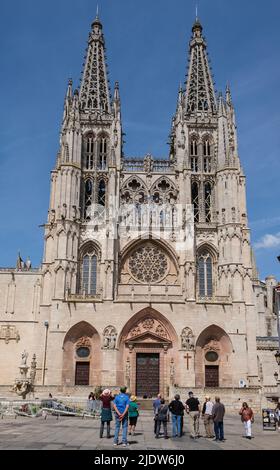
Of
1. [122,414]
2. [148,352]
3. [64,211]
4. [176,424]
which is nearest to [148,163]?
[64,211]

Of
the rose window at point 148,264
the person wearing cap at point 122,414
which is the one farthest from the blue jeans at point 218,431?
the rose window at point 148,264

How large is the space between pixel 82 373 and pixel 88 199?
13.6m

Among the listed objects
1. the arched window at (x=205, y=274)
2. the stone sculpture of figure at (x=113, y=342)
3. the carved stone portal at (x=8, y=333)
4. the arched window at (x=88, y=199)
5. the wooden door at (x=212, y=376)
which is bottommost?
the wooden door at (x=212, y=376)

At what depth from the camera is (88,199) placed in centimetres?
3912

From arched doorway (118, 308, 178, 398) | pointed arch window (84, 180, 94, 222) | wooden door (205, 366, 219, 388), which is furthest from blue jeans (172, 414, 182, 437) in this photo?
pointed arch window (84, 180, 94, 222)

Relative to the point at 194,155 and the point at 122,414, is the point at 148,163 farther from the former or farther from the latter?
the point at 122,414

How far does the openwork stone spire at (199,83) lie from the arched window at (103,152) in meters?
7.89

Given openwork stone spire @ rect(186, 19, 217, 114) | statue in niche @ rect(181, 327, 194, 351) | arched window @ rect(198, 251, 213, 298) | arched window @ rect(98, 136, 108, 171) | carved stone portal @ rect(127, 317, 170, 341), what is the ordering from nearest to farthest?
statue in niche @ rect(181, 327, 194, 351) < carved stone portal @ rect(127, 317, 170, 341) < arched window @ rect(198, 251, 213, 298) < arched window @ rect(98, 136, 108, 171) < openwork stone spire @ rect(186, 19, 217, 114)

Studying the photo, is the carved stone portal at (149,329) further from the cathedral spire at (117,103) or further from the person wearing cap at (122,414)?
the person wearing cap at (122,414)

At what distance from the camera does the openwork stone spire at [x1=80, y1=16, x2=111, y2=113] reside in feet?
140

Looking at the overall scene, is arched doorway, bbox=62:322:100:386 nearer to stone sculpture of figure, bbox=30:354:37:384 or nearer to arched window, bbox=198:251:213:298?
stone sculpture of figure, bbox=30:354:37:384

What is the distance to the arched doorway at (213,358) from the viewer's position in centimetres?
3388

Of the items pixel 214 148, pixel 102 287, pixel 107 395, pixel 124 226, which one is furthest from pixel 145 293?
pixel 107 395

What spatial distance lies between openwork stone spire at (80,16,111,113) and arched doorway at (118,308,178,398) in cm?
1898
